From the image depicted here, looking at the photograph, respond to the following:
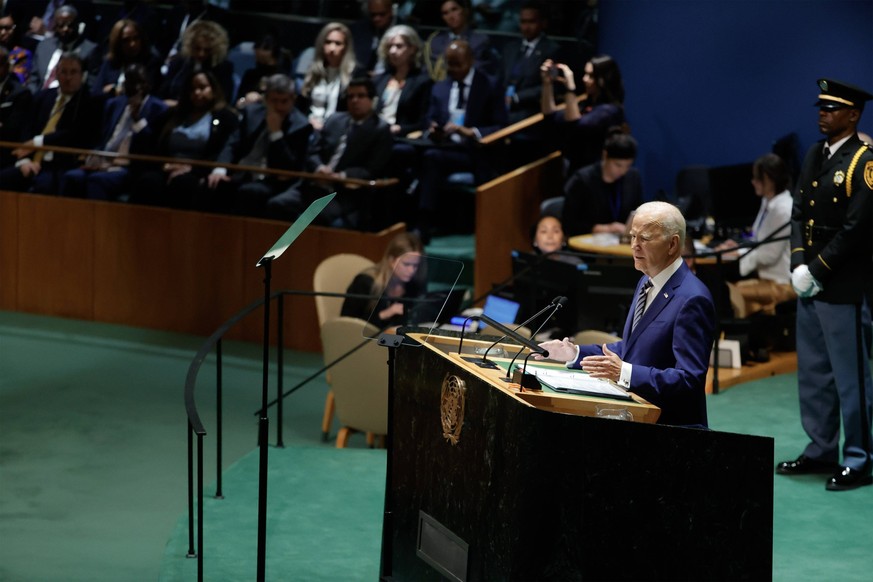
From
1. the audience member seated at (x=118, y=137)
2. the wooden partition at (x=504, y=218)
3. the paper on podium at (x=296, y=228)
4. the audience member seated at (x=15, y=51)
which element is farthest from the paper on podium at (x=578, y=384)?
the audience member seated at (x=15, y=51)

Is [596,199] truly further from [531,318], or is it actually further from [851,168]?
[531,318]

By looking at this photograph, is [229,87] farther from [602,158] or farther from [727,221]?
[727,221]

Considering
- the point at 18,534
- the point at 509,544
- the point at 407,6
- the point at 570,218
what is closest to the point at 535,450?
the point at 509,544

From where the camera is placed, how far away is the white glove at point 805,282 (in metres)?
5.61

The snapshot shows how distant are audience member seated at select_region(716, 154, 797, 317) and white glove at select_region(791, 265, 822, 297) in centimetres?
265

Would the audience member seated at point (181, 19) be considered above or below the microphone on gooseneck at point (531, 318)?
above

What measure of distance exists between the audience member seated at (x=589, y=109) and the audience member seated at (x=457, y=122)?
0.40 metres

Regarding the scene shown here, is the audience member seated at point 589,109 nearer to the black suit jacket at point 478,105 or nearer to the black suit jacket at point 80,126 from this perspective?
the black suit jacket at point 478,105

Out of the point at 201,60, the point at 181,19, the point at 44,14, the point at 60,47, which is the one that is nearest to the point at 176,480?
the point at 201,60

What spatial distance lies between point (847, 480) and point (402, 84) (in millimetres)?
5292

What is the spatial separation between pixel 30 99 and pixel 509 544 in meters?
8.84

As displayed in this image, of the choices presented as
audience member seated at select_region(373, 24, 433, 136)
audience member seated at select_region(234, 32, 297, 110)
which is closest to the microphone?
audience member seated at select_region(373, 24, 433, 136)

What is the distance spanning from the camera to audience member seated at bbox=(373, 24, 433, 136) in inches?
390

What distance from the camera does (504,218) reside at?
30.3ft
